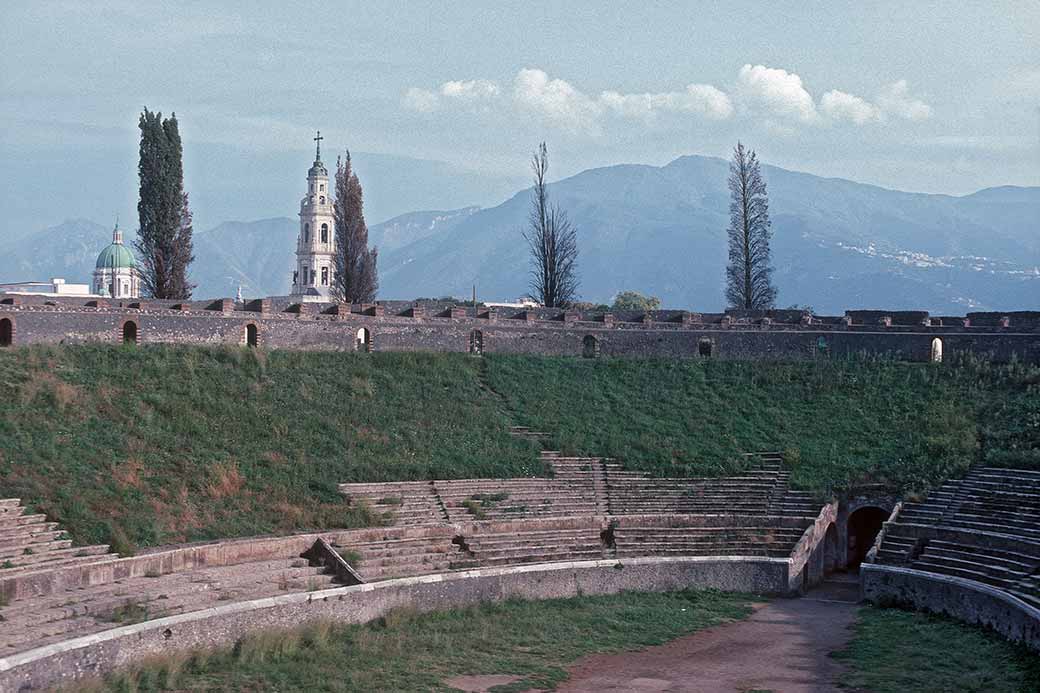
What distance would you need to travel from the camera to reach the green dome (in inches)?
4441

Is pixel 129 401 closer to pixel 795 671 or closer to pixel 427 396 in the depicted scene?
pixel 427 396


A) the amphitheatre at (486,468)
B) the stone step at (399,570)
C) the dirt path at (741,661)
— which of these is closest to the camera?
the dirt path at (741,661)

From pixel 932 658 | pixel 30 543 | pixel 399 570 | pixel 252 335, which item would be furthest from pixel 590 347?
pixel 30 543

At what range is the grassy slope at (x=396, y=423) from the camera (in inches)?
1209

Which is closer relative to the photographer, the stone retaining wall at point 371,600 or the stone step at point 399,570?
the stone retaining wall at point 371,600

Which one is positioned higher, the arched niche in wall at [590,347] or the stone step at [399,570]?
the arched niche in wall at [590,347]

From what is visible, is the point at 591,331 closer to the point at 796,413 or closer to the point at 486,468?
the point at 796,413

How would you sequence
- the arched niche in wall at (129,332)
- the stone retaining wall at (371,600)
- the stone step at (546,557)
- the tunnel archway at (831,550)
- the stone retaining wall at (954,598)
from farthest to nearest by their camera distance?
the arched niche in wall at (129,332)
the tunnel archway at (831,550)
the stone step at (546,557)
the stone retaining wall at (954,598)
the stone retaining wall at (371,600)

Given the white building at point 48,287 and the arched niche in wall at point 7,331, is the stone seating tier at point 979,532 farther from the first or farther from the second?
the white building at point 48,287

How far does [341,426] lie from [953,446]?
21.0 metres

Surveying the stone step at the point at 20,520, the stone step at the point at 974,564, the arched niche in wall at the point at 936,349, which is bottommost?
the stone step at the point at 974,564

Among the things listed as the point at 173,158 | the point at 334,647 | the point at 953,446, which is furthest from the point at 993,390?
the point at 173,158

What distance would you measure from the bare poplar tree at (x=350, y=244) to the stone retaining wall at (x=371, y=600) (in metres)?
33.7

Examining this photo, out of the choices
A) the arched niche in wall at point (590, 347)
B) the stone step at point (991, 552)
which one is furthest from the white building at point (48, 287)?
the stone step at point (991, 552)
